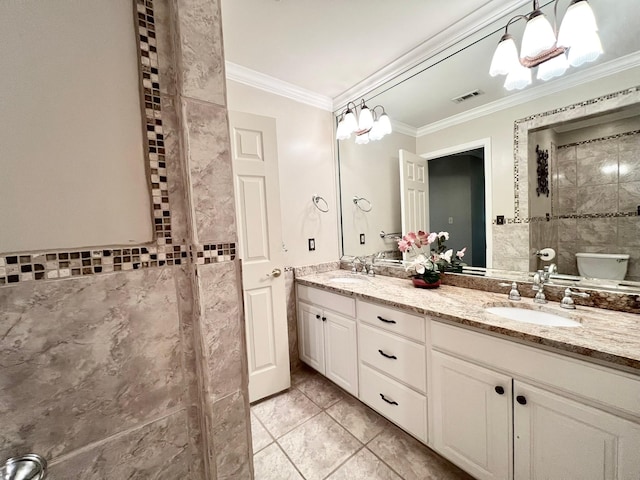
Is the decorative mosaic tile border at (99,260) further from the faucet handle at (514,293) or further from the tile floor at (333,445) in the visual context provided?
the faucet handle at (514,293)

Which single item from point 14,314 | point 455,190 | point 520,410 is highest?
point 455,190

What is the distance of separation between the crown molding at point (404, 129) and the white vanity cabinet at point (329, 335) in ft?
4.68

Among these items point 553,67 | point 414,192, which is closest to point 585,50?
point 553,67

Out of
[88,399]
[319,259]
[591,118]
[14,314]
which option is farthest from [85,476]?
[591,118]

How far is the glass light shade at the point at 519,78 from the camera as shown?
1.38 metres

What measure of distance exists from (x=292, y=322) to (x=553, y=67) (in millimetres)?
2403

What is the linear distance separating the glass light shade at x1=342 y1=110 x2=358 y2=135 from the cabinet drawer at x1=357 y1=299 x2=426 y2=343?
1.56m

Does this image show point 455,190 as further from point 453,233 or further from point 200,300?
point 200,300

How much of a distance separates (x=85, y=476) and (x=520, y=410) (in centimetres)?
140

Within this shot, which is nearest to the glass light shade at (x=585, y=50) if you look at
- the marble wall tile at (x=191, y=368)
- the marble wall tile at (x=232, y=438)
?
the marble wall tile at (x=191, y=368)

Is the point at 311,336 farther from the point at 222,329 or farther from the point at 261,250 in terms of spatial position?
the point at 222,329

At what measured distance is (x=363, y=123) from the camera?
219 centimetres

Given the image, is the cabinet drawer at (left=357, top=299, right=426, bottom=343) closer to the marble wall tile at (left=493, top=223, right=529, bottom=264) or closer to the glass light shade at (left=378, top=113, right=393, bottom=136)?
the marble wall tile at (left=493, top=223, right=529, bottom=264)

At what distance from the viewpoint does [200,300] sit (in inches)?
27.3
